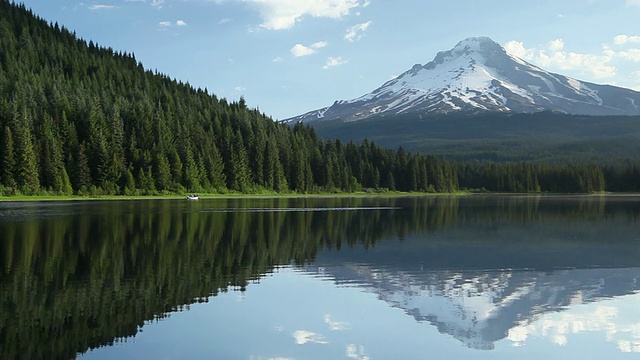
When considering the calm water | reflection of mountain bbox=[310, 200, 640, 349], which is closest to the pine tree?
the calm water

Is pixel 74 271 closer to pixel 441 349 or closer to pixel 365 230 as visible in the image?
pixel 441 349

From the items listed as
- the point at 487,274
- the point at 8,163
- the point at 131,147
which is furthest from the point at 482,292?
the point at 131,147

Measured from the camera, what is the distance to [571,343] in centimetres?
1970

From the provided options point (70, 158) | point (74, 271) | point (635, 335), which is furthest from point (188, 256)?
point (70, 158)

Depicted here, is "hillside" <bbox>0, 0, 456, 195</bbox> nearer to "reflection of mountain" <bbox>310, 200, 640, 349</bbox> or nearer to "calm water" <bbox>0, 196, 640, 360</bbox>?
"calm water" <bbox>0, 196, 640, 360</bbox>

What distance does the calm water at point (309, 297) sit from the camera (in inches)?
748

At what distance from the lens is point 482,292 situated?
27812mm

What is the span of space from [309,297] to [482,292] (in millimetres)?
7584

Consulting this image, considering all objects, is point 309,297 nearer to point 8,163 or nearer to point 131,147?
point 8,163

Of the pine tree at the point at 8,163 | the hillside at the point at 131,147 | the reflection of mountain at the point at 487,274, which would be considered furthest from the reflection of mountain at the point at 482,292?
the hillside at the point at 131,147

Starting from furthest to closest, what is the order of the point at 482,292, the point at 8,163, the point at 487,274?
the point at 8,163, the point at 487,274, the point at 482,292

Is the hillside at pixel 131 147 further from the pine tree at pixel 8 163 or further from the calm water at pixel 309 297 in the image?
the calm water at pixel 309 297

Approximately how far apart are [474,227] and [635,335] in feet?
138

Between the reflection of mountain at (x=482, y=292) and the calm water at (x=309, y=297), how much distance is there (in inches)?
3.5
